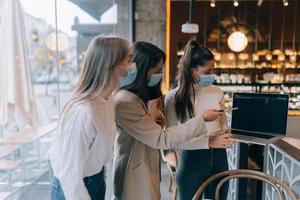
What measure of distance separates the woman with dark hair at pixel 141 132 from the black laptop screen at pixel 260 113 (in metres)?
0.24

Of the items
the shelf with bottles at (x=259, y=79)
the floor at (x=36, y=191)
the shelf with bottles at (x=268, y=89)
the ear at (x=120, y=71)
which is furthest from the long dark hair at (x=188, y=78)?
the shelf with bottles at (x=259, y=79)

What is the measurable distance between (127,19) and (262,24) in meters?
4.04

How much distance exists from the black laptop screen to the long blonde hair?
0.80 meters

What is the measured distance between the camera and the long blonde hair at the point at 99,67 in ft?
4.97

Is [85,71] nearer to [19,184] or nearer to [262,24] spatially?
[19,184]

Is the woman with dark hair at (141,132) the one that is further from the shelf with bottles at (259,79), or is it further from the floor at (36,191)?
the shelf with bottles at (259,79)

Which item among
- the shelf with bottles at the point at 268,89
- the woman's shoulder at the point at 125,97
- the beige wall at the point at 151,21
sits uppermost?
the beige wall at the point at 151,21

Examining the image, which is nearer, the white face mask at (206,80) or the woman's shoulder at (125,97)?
the woman's shoulder at (125,97)

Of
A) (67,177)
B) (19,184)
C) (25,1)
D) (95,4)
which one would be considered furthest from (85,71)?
(95,4)

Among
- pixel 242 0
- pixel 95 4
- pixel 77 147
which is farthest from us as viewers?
pixel 242 0

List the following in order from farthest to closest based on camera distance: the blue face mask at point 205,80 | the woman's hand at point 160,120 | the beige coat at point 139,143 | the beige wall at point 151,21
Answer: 1. the beige wall at point 151,21
2. the blue face mask at point 205,80
3. the woman's hand at point 160,120
4. the beige coat at point 139,143

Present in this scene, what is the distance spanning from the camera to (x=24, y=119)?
165cm

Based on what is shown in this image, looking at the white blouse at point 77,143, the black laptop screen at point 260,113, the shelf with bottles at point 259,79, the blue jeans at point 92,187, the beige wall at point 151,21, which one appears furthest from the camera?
the shelf with bottles at point 259,79

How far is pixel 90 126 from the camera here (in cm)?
144
